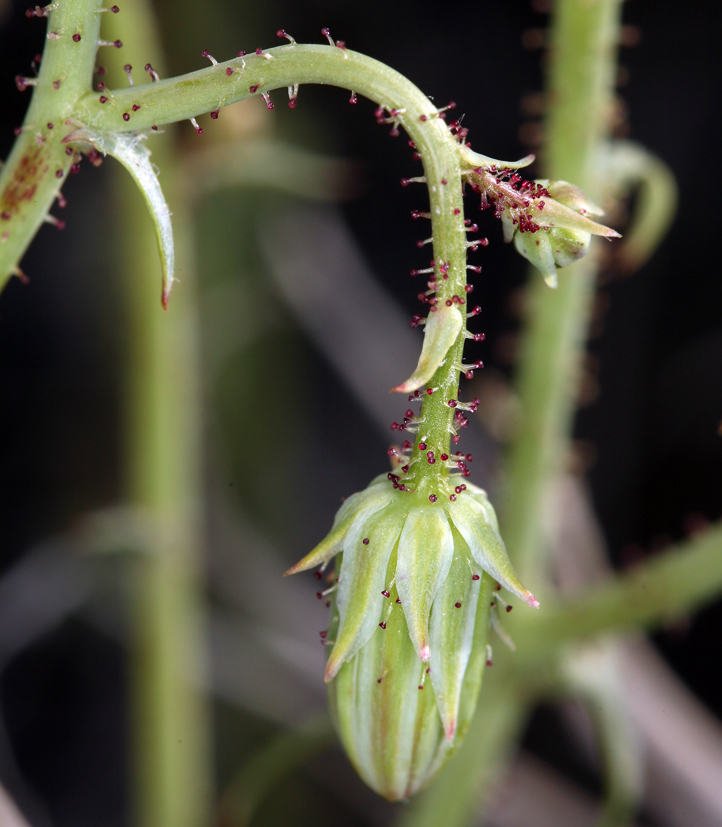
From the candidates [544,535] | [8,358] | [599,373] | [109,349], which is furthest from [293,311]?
[544,535]

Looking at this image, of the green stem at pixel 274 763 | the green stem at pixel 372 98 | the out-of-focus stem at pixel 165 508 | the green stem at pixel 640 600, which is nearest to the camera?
the green stem at pixel 372 98

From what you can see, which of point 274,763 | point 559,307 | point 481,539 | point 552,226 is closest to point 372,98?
point 552,226

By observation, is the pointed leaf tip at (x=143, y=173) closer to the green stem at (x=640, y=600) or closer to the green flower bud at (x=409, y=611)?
the green flower bud at (x=409, y=611)

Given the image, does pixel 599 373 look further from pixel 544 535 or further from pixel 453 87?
pixel 544 535

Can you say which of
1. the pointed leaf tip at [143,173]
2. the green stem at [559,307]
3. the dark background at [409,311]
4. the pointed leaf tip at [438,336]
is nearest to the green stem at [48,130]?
the pointed leaf tip at [143,173]

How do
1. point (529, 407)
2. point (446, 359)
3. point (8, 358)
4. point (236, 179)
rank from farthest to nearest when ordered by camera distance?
point (8, 358), point (236, 179), point (529, 407), point (446, 359)

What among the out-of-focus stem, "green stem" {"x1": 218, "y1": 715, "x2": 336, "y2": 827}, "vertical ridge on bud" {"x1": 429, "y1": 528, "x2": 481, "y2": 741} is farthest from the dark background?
"vertical ridge on bud" {"x1": 429, "y1": 528, "x2": 481, "y2": 741}
